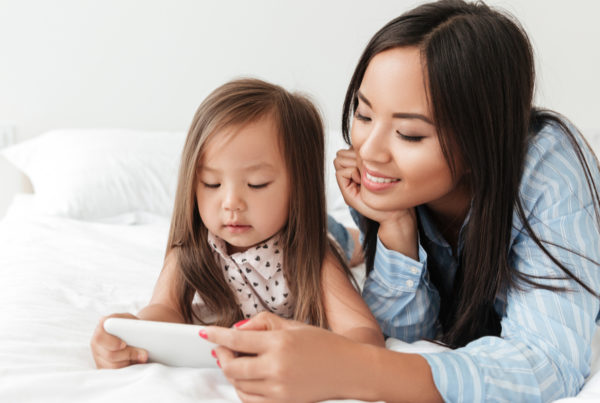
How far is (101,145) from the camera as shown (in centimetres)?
210

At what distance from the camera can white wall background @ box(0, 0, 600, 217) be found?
7.88ft

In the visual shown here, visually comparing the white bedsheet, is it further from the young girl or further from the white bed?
the young girl

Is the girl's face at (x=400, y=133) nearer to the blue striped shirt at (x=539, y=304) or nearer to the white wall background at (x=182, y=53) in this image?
the blue striped shirt at (x=539, y=304)

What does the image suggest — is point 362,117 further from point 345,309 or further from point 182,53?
point 182,53

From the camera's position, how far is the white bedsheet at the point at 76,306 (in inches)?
30.8

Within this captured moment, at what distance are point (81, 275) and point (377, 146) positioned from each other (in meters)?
0.77

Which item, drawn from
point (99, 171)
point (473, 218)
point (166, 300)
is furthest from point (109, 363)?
point (99, 171)

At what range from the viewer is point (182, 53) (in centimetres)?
248

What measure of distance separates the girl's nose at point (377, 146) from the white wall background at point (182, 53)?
164cm

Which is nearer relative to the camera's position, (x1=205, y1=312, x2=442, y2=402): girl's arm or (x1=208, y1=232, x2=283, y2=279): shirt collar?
(x1=205, y1=312, x2=442, y2=402): girl's arm

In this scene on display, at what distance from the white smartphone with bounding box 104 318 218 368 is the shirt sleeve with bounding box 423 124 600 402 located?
0.99 feet

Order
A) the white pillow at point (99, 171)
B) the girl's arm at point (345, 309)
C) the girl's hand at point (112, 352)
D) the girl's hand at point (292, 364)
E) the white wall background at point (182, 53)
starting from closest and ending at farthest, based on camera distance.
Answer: the girl's hand at point (292, 364), the girl's hand at point (112, 352), the girl's arm at point (345, 309), the white pillow at point (99, 171), the white wall background at point (182, 53)

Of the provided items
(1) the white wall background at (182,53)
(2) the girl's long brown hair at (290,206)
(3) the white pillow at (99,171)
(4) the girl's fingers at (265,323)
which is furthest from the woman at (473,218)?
(1) the white wall background at (182,53)

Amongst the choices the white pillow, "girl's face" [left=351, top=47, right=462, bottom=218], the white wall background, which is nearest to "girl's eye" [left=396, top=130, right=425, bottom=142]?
"girl's face" [left=351, top=47, right=462, bottom=218]
